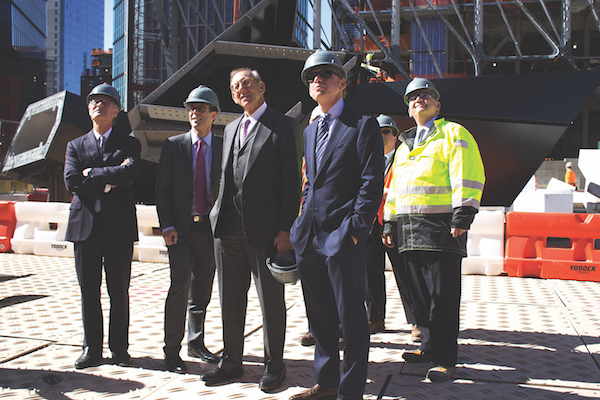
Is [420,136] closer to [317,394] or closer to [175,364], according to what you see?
[317,394]

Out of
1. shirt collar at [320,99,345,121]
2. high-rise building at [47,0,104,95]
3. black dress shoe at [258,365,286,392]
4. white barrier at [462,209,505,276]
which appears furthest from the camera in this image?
high-rise building at [47,0,104,95]

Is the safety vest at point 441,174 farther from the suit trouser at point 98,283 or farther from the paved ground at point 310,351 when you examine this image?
the suit trouser at point 98,283

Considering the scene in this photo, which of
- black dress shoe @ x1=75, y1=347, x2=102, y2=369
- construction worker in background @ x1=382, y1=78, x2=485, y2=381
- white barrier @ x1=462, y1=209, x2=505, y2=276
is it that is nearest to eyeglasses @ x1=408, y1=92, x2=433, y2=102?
construction worker in background @ x1=382, y1=78, x2=485, y2=381

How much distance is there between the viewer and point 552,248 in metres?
6.78

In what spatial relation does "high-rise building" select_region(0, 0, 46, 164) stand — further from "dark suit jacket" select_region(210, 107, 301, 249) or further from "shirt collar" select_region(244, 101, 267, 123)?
"dark suit jacket" select_region(210, 107, 301, 249)

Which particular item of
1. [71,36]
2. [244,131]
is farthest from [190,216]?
[71,36]

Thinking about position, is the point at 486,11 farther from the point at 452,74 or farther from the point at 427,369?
the point at 427,369

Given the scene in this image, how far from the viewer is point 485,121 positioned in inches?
337

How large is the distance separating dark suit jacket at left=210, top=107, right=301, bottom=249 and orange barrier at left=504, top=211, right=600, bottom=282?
497 cm

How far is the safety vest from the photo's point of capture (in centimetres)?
307

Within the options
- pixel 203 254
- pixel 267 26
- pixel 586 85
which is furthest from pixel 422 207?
pixel 267 26

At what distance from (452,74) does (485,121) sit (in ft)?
78.5

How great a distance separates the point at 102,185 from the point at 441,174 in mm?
2314

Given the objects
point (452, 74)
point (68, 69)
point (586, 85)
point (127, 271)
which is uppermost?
point (68, 69)
